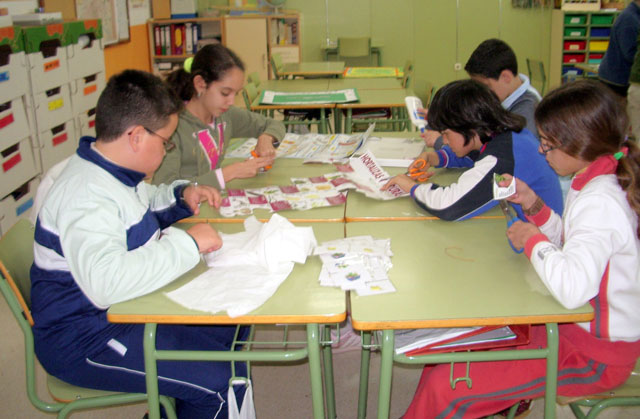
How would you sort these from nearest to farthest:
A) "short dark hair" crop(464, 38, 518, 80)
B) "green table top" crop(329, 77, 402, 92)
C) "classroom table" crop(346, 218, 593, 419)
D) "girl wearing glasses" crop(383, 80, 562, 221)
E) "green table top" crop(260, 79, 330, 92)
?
"classroom table" crop(346, 218, 593, 419)
"girl wearing glasses" crop(383, 80, 562, 221)
"short dark hair" crop(464, 38, 518, 80)
"green table top" crop(260, 79, 330, 92)
"green table top" crop(329, 77, 402, 92)

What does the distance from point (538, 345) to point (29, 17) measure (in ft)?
11.6

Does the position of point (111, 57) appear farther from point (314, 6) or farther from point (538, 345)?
point (538, 345)

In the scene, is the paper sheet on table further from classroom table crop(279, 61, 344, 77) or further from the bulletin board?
the bulletin board

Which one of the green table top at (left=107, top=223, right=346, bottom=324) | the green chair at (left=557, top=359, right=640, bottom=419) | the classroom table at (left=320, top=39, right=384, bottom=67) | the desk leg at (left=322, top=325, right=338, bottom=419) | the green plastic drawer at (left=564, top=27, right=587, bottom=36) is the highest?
the green plastic drawer at (left=564, top=27, right=587, bottom=36)

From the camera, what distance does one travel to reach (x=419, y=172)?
218 cm

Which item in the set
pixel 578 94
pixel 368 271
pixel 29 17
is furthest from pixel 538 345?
pixel 29 17

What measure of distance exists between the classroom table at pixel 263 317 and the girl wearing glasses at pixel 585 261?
0.39 m

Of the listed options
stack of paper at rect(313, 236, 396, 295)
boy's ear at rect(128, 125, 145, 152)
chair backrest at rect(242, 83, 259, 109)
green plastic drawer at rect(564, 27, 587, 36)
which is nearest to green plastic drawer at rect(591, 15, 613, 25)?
green plastic drawer at rect(564, 27, 587, 36)

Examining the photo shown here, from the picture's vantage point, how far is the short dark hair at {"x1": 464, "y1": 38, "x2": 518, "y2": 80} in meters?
2.60

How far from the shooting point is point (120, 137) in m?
1.39

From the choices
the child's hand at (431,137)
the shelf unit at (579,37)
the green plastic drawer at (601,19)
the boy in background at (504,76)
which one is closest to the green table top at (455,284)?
the child's hand at (431,137)

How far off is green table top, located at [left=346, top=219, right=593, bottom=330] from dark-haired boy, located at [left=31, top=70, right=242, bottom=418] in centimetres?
46

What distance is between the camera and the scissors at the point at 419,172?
217 cm

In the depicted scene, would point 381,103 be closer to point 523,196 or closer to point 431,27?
point 523,196
